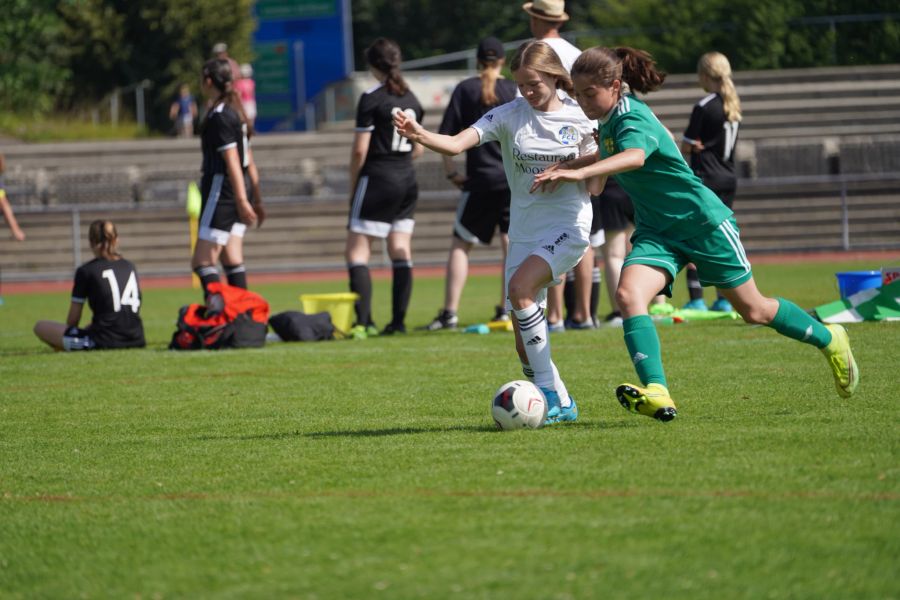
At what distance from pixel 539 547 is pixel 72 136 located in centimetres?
3240

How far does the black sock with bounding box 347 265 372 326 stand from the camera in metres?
11.6

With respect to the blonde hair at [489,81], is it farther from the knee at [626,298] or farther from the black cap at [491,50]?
the knee at [626,298]

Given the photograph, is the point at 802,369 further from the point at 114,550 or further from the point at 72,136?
the point at 72,136

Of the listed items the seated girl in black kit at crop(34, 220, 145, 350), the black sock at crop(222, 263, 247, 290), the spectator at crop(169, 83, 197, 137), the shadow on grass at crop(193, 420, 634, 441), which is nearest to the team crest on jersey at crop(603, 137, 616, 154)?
the shadow on grass at crop(193, 420, 634, 441)

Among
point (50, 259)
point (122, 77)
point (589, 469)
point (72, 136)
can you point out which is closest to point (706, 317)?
point (589, 469)

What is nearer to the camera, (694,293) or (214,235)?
(214,235)

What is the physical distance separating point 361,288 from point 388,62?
1.93m

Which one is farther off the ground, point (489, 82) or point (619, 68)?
point (619, 68)

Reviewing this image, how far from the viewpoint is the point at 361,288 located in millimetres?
11641

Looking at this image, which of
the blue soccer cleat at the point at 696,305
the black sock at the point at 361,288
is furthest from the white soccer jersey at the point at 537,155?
the blue soccer cleat at the point at 696,305

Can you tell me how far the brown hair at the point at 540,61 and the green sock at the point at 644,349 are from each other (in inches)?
49.1

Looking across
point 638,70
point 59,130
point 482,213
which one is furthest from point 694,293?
point 59,130

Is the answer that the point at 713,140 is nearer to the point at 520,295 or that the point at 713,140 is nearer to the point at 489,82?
the point at 489,82

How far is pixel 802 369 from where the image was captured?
8117 mm
